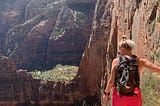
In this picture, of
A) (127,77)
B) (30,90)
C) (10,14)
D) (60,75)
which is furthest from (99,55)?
(10,14)

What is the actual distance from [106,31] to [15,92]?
15.5 metres

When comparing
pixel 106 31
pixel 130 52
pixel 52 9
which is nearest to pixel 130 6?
pixel 130 52

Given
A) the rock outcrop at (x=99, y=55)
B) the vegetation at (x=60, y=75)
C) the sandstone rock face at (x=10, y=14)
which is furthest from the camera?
the sandstone rock face at (x=10, y=14)

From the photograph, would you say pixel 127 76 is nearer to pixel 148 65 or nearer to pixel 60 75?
pixel 148 65

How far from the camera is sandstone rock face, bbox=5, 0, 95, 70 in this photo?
74.6 meters

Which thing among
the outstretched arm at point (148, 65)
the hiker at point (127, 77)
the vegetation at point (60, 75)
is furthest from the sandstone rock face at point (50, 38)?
the outstretched arm at point (148, 65)

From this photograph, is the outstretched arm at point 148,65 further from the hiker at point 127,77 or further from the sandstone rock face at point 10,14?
the sandstone rock face at point 10,14

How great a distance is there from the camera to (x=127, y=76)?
803cm

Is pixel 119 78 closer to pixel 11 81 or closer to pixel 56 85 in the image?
pixel 56 85

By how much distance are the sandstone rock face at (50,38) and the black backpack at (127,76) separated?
6207 cm

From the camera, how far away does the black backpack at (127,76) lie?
803cm

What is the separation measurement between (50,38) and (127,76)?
7335cm

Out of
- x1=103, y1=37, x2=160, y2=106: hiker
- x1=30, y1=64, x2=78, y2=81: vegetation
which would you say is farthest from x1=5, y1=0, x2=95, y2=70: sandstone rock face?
x1=103, y1=37, x2=160, y2=106: hiker

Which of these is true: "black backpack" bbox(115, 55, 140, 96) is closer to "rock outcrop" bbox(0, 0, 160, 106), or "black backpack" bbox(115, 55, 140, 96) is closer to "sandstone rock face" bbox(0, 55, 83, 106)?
"rock outcrop" bbox(0, 0, 160, 106)
